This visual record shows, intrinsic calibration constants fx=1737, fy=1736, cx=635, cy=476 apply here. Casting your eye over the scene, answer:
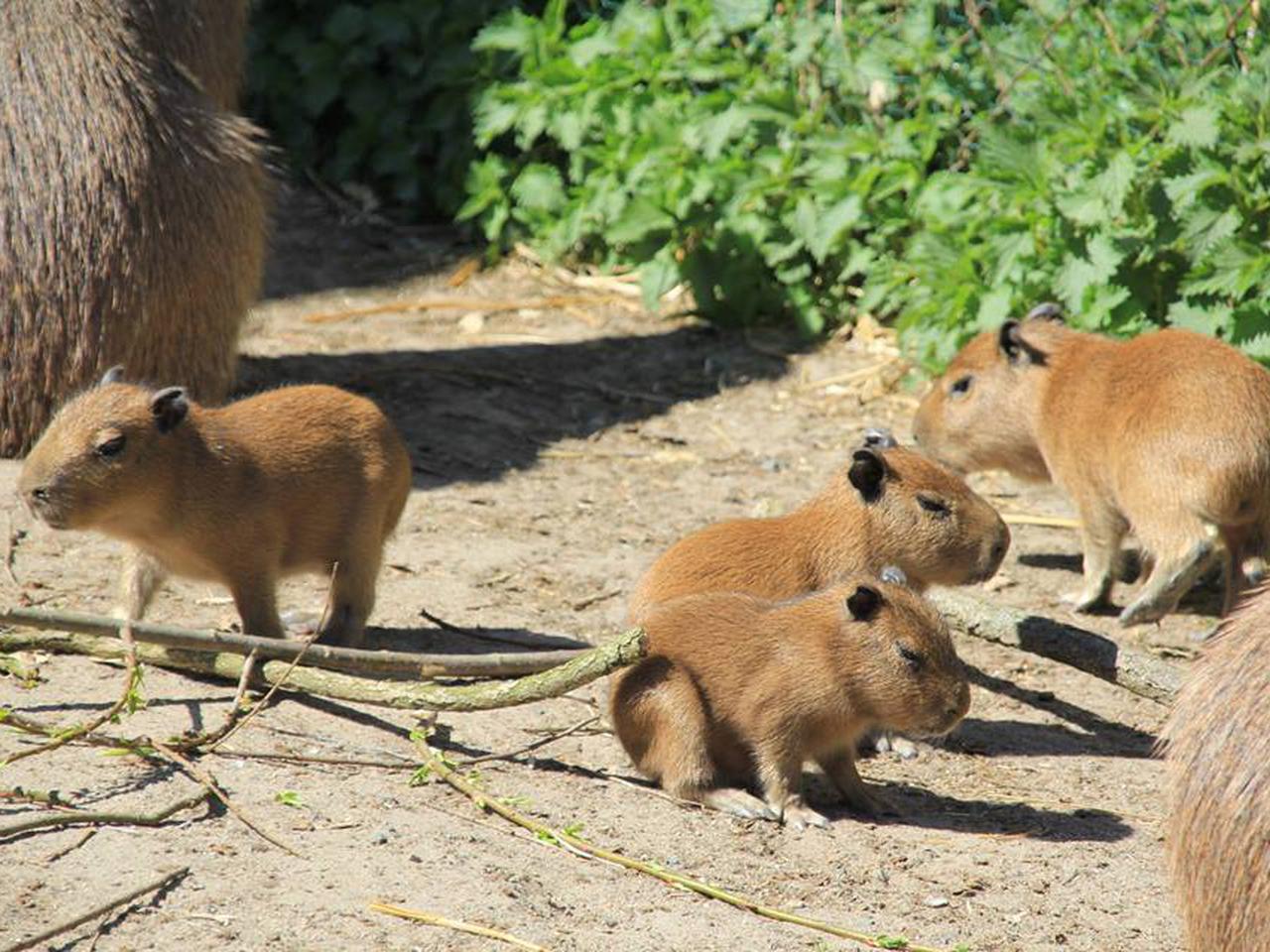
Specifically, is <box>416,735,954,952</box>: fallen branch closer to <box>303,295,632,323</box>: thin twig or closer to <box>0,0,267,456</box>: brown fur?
<box>0,0,267,456</box>: brown fur

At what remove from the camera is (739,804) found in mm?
4156

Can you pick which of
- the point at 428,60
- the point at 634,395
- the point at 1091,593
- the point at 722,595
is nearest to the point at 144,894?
the point at 722,595

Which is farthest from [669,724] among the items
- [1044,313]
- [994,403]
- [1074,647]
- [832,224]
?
[832,224]

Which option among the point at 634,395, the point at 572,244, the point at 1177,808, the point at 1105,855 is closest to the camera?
the point at 1177,808

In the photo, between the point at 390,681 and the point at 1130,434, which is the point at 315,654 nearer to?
the point at 390,681

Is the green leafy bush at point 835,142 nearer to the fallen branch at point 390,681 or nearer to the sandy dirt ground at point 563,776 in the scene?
the sandy dirt ground at point 563,776

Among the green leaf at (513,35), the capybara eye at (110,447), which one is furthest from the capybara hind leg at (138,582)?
the green leaf at (513,35)

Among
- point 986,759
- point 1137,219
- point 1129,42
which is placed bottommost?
point 986,759

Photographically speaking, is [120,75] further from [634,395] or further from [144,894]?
[144,894]

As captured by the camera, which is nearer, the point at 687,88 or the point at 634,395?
the point at 634,395

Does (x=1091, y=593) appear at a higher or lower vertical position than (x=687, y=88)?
lower

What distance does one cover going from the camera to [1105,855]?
4094mm

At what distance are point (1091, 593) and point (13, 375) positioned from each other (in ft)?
12.5

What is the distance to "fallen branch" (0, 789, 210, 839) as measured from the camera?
3504 mm
